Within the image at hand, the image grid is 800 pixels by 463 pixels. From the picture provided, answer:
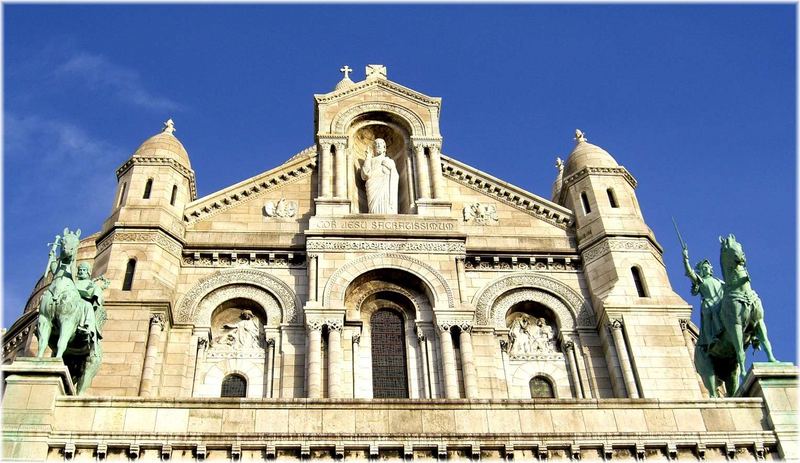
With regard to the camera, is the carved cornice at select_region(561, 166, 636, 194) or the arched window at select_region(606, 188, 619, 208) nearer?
the arched window at select_region(606, 188, 619, 208)

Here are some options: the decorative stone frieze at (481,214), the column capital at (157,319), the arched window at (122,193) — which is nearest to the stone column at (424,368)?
the decorative stone frieze at (481,214)

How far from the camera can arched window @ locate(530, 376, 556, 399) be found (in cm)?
2700

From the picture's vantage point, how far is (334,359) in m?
25.9

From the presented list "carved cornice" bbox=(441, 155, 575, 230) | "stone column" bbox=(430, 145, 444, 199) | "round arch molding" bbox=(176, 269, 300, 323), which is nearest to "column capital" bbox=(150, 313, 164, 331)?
"round arch molding" bbox=(176, 269, 300, 323)

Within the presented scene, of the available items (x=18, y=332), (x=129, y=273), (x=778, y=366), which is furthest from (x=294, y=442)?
(x=18, y=332)

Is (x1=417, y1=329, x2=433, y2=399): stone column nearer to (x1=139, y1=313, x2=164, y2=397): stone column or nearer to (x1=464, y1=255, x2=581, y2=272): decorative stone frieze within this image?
(x1=464, y1=255, x2=581, y2=272): decorative stone frieze

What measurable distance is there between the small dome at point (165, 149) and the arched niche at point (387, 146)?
18.1 ft

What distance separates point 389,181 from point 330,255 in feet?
14.2

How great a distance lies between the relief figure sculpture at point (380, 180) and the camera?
3116cm

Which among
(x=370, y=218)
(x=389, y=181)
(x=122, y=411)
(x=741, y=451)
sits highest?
(x=389, y=181)

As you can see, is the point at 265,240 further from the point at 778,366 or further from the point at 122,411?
the point at 778,366

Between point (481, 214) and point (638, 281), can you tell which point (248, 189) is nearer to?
point (481, 214)

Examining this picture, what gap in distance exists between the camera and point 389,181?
31.9 meters

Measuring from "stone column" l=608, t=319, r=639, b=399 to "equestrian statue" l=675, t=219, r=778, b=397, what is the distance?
3.07m
